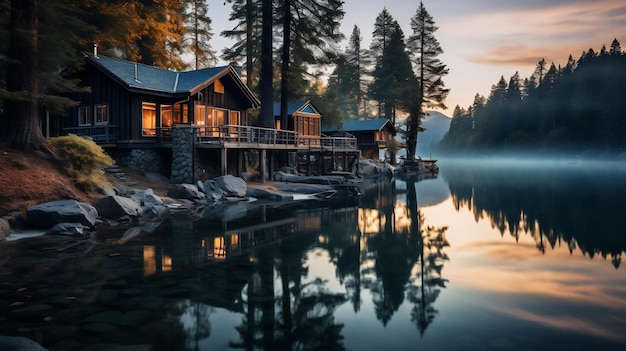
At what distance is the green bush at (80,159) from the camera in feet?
57.1

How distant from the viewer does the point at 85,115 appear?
2844cm

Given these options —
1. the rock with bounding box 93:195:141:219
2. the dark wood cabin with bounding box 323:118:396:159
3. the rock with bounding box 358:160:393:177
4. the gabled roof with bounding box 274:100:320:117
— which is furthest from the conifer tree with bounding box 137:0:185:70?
the dark wood cabin with bounding box 323:118:396:159

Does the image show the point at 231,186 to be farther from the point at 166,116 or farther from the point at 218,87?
the point at 218,87

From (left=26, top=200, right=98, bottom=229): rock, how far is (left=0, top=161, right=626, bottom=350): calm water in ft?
4.08

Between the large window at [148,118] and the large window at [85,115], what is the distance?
12.6 ft

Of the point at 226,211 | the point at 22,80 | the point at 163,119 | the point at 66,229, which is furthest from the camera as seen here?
the point at 163,119

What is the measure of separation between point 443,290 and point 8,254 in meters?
10.8

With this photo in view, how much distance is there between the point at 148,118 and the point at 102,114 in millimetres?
2979

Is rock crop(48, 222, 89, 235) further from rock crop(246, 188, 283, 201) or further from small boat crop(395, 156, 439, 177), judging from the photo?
small boat crop(395, 156, 439, 177)

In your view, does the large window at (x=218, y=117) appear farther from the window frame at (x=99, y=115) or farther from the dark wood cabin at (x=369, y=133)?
the dark wood cabin at (x=369, y=133)

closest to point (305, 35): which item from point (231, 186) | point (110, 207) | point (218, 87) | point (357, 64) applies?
point (218, 87)

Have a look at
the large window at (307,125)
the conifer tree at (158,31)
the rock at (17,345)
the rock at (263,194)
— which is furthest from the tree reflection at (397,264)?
the large window at (307,125)

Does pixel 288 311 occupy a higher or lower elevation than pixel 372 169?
lower

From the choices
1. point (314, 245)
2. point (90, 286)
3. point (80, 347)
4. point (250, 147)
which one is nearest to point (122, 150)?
point (250, 147)
